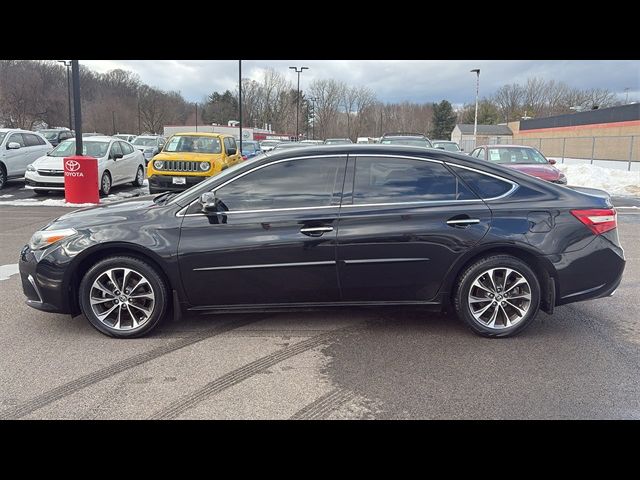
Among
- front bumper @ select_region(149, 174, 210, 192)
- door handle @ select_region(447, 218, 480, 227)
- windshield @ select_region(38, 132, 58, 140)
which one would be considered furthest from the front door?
windshield @ select_region(38, 132, 58, 140)

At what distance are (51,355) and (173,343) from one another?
3.04 ft

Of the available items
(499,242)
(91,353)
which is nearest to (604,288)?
(499,242)

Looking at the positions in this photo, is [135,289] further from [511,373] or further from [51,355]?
[511,373]

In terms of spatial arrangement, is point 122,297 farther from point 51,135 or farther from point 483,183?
point 51,135

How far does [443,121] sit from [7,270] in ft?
285

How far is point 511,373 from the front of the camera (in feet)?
11.6

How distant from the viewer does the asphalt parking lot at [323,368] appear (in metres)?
3.04

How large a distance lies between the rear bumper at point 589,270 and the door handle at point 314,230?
1927 mm

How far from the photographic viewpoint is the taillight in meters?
4.14

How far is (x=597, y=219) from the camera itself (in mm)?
4148

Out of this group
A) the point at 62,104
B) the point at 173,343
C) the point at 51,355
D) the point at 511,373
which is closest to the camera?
the point at 511,373

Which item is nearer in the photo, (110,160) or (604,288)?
(604,288)

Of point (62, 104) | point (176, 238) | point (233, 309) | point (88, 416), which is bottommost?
point (88, 416)
